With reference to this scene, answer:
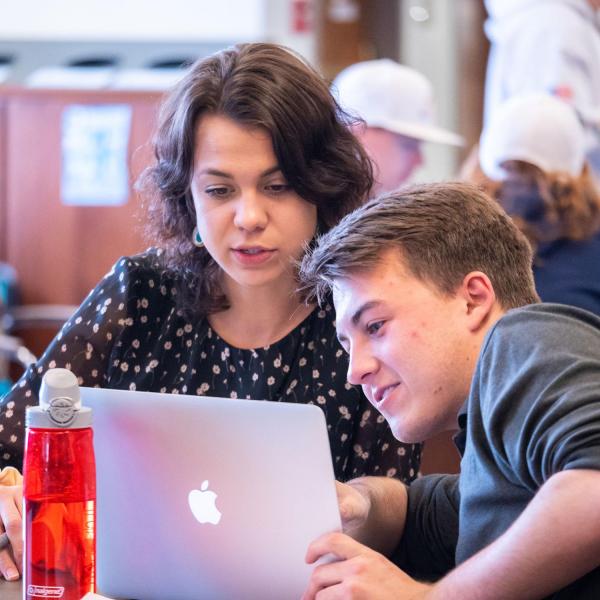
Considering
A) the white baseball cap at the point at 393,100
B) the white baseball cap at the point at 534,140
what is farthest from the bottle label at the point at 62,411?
the white baseball cap at the point at 393,100

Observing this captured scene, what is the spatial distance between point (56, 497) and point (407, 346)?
1.21 feet

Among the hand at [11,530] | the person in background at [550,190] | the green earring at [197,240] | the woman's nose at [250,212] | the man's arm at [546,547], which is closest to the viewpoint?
the man's arm at [546,547]

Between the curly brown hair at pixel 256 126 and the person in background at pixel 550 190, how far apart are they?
0.87 m

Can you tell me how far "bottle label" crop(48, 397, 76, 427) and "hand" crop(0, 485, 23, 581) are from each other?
266mm

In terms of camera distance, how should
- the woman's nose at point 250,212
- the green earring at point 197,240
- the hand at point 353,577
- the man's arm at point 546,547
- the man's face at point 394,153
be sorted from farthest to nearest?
the man's face at point 394,153 < the green earring at point 197,240 < the woman's nose at point 250,212 < the hand at point 353,577 < the man's arm at point 546,547

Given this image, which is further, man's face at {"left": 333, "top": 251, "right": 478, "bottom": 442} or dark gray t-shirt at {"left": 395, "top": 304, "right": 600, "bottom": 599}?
man's face at {"left": 333, "top": 251, "right": 478, "bottom": 442}

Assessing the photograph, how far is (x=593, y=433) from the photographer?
87 cm

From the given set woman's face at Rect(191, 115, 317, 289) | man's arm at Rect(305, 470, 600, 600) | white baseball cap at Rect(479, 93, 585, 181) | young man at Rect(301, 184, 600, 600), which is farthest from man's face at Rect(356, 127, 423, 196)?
man's arm at Rect(305, 470, 600, 600)

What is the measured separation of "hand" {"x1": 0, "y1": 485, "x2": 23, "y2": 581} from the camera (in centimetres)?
125

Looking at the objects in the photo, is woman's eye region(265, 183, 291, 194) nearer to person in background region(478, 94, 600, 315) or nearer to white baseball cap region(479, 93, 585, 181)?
person in background region(478, 94, 600, 315)

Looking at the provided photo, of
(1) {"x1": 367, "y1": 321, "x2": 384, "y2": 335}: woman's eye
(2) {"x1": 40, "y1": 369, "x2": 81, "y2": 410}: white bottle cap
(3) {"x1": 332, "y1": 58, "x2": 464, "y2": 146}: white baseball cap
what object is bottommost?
(2) {"x1": 40, "y1": 369, "x2": 81, "y2": 410}: white bottle cap

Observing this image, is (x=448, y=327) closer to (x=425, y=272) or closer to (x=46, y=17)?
(x=425, y=272)

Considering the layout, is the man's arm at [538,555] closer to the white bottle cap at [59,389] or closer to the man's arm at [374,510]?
the man's arm at [374,510]

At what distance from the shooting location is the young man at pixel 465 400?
89 centimetres
